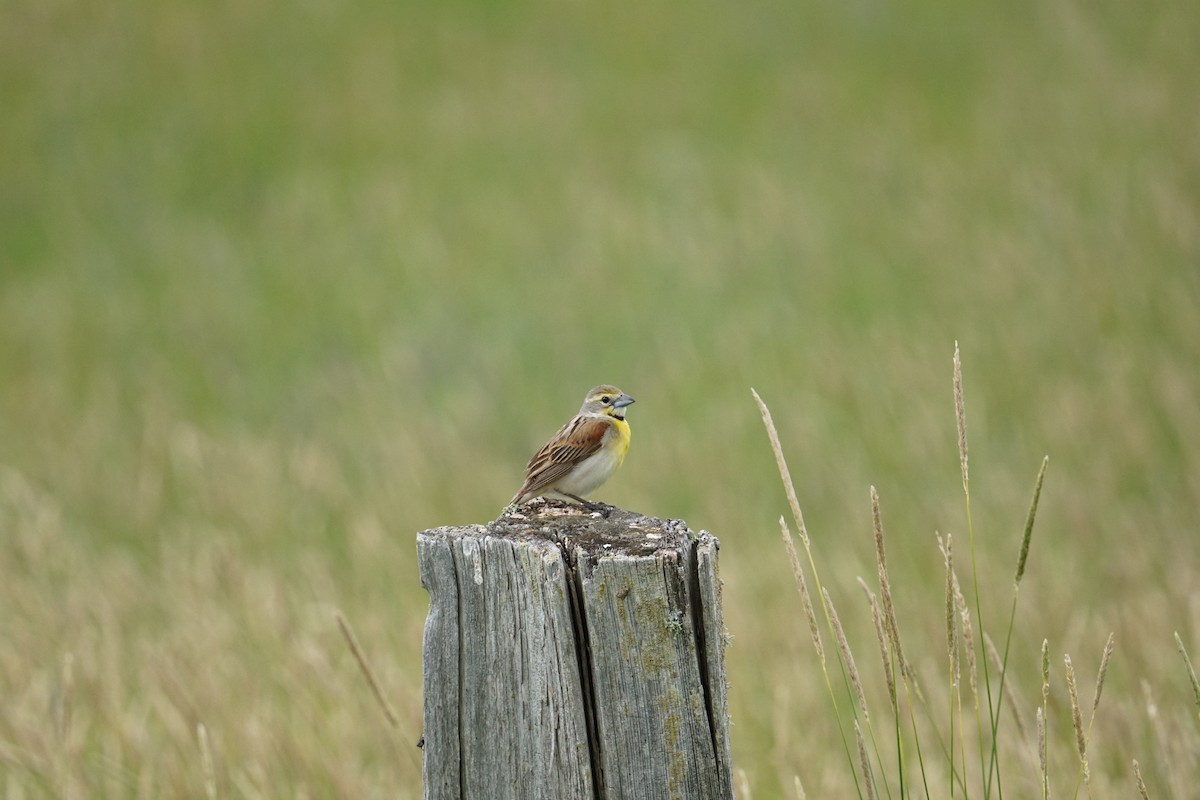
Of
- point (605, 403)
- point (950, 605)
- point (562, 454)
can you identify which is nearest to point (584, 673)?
point (950, 605)

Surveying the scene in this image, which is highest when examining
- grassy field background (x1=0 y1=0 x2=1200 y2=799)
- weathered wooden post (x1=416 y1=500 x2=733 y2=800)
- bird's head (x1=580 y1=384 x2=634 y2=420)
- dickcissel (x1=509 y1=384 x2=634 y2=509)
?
grassy field background (x1=0 y1=0 x2=1200 y2=799)

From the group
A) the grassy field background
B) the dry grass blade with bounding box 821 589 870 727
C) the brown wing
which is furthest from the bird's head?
the dry grass blade with bounding box 821 589 870 727

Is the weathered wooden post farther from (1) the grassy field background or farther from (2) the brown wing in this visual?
(1) the grassy field background

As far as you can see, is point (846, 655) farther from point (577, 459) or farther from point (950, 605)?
point (577, 459)

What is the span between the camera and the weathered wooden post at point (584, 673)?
8.20 feet

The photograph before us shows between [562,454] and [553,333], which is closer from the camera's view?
[562,454]

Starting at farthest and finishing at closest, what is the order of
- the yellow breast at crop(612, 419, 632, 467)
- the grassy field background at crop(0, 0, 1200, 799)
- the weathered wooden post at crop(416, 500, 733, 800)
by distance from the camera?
1. the grassy field background at crop(0, 0, 1200, 799)
2. the yellow breast at crop(612, 419, 632, 467)
3. the weathered wooden post at crop(416, 500, 733, 800)

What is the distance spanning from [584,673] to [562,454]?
189 cm

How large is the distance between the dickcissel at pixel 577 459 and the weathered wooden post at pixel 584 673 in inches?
62.1

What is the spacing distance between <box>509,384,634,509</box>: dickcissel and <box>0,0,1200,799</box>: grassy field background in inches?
54.1

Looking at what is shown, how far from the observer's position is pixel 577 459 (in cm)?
440

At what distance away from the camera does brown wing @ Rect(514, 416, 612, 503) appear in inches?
168

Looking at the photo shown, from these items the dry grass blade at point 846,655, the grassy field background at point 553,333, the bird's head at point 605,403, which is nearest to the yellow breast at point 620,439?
the bird's head at point 605,403

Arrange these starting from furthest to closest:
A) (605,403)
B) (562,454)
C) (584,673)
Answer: (605,403) → (562,454) → (584,673)
